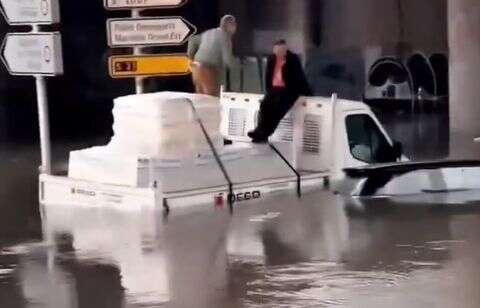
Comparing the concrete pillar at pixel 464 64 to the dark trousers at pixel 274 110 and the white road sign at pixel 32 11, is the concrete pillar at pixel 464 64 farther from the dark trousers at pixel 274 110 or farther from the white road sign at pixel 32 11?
the white road sign at pixel 32 11

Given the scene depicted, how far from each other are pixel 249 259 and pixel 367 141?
4.54 m

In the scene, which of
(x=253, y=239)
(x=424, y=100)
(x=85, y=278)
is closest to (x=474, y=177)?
(x=253, y=239)

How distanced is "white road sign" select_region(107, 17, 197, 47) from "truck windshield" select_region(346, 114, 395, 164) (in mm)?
2470

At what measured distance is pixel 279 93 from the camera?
14.1m

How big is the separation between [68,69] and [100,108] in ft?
3.51

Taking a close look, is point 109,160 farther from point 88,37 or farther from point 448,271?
point 88,37

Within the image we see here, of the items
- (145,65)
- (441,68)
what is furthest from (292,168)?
(441,68)

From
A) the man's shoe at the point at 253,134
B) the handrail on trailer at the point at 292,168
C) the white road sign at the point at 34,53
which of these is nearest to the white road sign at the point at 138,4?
the white road sign at the point at 34,53

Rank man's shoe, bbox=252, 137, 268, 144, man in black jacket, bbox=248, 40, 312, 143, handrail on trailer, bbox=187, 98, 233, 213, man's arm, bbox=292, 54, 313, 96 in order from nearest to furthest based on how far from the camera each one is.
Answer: handrail on trailer, bbox=187, 98, 233, 213, man's shoe, bbox=252, 137, 268, 144, man in black jacket, bbox=248, 40, 312, 143, man's arm, bbox=292, 54, 313, 96

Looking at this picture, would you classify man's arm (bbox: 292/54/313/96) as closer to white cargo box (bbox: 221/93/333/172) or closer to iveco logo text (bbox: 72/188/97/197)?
white cargo box (bbox: 221/93/333/172)

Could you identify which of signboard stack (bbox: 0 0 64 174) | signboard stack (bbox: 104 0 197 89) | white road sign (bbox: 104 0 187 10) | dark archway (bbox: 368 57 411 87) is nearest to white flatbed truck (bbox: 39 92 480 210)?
signboard stack (bbox: 0 0 64 174)

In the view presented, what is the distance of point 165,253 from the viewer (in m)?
10.5

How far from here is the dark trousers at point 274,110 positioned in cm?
1406

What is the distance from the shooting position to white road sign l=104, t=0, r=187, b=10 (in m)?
14.1
